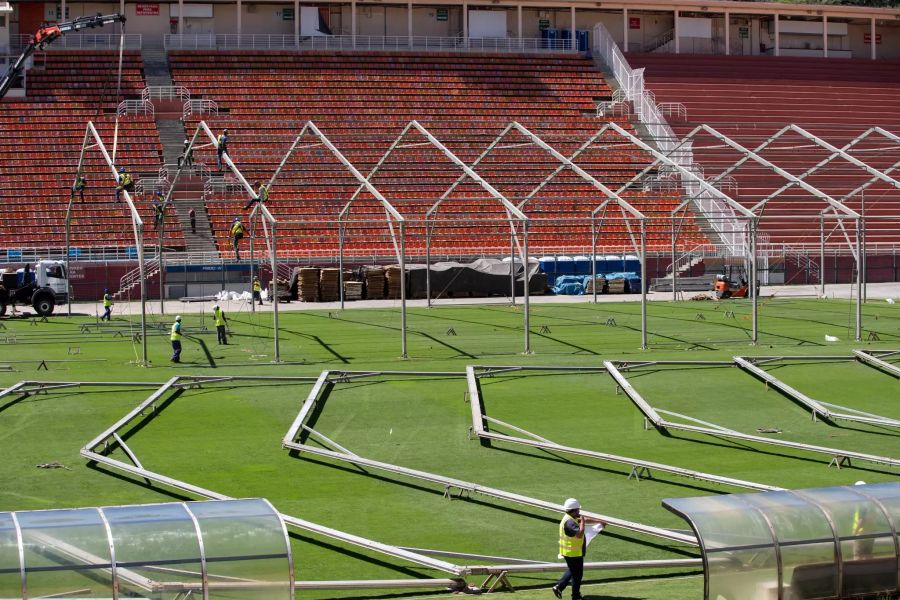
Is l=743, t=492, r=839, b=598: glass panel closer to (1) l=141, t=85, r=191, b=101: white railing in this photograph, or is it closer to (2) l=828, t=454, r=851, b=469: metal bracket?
(2) l=828, t=454, r=851, b=469: metal bracket

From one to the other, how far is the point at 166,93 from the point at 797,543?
54822 millimetres

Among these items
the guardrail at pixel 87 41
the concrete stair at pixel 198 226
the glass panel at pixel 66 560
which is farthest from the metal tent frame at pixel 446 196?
the guardrail at pixel 87 41

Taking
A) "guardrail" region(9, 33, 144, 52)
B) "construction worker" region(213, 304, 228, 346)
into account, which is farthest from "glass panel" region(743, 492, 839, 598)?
"guardrail" region(9, 33, 144, 52)

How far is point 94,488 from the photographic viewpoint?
18156mm

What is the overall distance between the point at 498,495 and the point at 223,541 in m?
6.05

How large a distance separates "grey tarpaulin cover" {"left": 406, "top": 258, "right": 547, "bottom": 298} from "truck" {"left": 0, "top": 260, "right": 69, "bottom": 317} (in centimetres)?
1352

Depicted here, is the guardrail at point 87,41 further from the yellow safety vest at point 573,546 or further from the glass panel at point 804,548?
the glass panel at point 804,548

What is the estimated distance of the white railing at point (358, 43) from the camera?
6775 centimetres

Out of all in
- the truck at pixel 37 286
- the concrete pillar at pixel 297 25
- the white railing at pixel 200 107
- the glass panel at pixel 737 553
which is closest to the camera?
the glass panel at pixel 737 553

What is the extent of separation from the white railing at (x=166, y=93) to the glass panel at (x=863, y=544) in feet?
174

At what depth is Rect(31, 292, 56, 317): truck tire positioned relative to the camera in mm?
43375

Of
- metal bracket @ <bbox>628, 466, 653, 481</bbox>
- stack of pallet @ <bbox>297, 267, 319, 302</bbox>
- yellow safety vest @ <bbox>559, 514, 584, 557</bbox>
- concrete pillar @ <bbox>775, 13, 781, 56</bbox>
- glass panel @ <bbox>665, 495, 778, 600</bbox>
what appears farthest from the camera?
concrete pillar @ <bbox>775, 13, 781, 56</bbox>

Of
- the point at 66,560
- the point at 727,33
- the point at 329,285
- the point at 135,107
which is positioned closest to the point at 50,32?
the point at 135,107

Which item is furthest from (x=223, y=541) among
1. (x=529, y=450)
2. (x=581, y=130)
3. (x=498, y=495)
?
(x=581, y=130)
